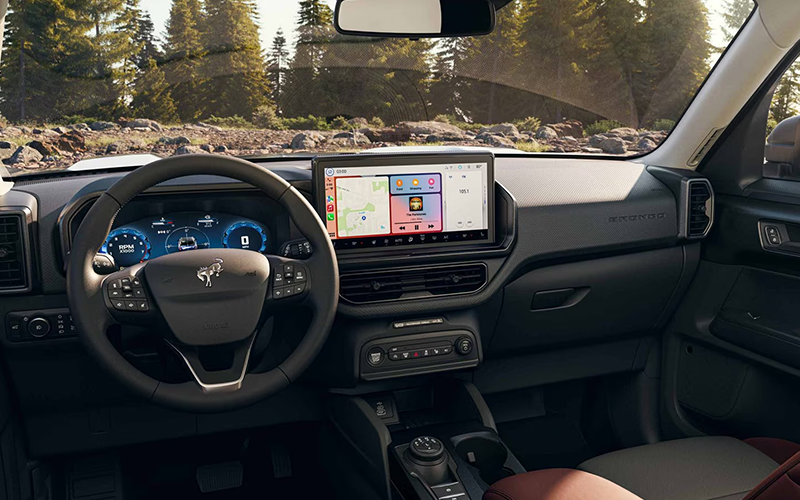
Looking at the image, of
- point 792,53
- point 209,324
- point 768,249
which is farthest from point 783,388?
point 209,324

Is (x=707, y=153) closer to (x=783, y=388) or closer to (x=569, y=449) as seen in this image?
(x=783, y=388)

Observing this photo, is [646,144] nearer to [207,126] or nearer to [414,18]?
[414,18]

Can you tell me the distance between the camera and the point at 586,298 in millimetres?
2809

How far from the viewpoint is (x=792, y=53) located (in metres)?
2.55

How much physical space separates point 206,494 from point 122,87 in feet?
5.25

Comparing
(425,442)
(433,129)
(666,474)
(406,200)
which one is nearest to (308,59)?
(433,129)

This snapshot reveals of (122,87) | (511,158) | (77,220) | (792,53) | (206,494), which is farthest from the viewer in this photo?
(511,158)

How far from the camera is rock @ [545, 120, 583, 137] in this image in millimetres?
2949

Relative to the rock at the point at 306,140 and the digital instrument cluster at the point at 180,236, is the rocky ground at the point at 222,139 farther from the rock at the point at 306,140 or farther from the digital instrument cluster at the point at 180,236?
the digital instrument cluster at the point at 180,236

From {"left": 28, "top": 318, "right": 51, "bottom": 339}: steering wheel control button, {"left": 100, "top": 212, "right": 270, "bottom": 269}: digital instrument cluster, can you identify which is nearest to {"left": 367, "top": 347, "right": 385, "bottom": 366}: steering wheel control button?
{"left": 100, "top": 212, "right": 270, "bottom": 269}: digital instrument cluster

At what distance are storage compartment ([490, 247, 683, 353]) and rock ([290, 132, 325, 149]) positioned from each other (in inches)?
35.4

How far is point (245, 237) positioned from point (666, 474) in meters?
1.47

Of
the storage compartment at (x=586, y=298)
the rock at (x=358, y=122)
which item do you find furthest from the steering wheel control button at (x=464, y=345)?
the rock at (x=358, y=122)

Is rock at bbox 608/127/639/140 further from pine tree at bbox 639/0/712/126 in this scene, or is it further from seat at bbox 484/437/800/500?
seat at bbox 484/437/800/500
